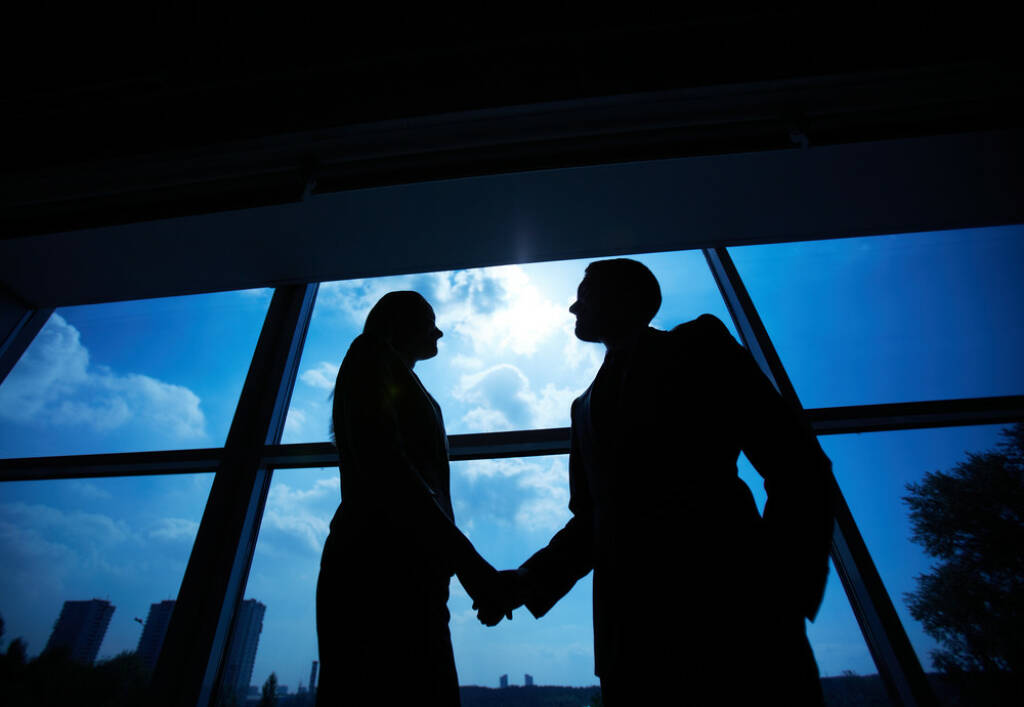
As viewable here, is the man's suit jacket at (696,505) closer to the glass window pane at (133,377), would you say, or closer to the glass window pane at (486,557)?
the glass window pane at (486,557)

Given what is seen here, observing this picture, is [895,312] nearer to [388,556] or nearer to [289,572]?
[388,556]

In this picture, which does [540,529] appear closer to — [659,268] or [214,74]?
[659,268]

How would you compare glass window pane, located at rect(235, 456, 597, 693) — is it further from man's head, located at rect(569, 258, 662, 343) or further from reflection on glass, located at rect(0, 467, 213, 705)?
man's head, located at rect(569, 258, 662, 343)

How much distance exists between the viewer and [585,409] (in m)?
1.06

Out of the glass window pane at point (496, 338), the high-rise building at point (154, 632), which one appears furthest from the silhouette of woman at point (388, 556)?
the high-rise building at point (154, 632)

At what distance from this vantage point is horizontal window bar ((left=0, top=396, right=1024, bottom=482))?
5.68 feet

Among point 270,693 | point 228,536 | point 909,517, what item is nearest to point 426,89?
point 228,536

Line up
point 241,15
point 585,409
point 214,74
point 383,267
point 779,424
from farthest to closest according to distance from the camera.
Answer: point 383,267 < point 214,74 < point 241,15 < point 585,409 < point 779,424

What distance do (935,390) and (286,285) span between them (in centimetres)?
358

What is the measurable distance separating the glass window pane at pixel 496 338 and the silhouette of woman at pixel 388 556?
0.94 meters

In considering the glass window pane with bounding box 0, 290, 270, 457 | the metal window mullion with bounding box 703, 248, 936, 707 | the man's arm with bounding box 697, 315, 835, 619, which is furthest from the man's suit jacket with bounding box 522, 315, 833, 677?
the glass window pane with bounding box 0, 290, 270, 457

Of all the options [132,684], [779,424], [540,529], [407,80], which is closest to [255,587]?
[132,684]

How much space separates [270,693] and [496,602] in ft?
4.49

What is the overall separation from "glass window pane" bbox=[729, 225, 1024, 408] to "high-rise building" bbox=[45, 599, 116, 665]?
11.1 feet
